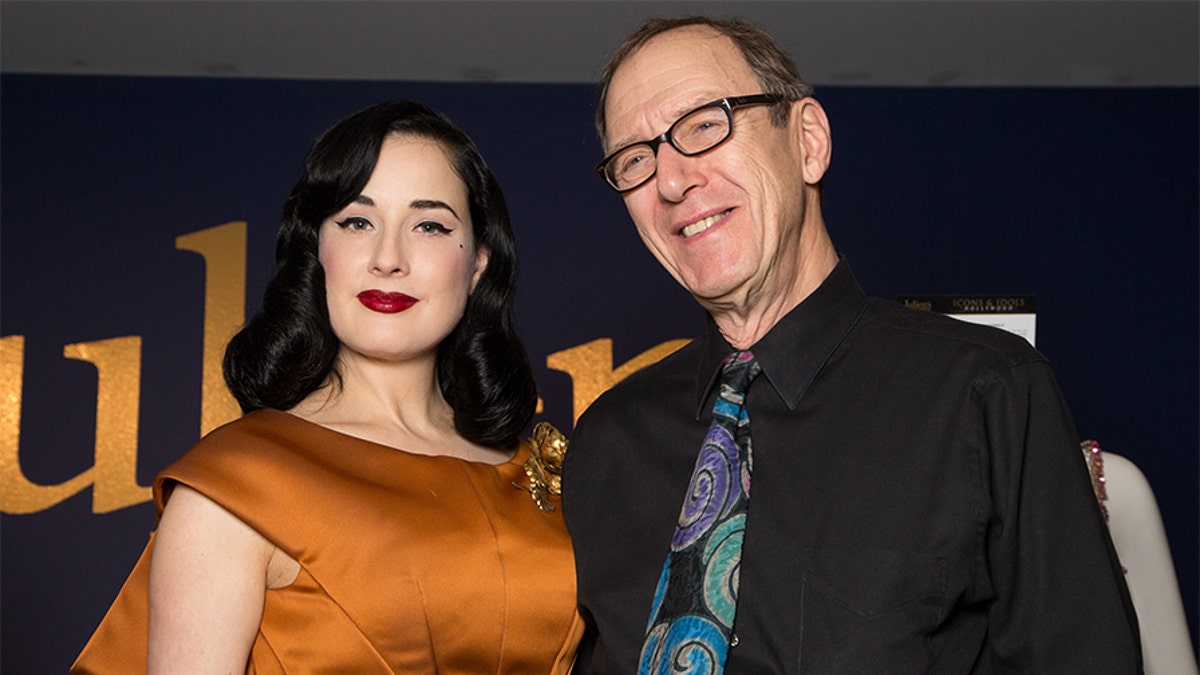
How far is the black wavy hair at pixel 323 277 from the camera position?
6.23ft

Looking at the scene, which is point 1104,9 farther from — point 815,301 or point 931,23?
point 815,301

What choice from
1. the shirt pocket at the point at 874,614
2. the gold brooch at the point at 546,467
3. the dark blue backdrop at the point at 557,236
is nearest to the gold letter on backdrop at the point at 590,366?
the dark blue backdrop at the point at 557,236

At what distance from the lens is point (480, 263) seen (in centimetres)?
210

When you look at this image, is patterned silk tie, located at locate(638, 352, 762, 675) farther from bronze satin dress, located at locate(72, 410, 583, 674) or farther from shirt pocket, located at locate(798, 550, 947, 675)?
bronze satin dress, located at locate(72, 410, 583, 674)

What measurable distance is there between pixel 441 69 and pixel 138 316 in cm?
146

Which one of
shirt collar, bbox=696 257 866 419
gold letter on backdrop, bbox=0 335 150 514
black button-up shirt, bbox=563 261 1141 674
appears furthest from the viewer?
gold letter on backdrop, bbox=0 335 150 514

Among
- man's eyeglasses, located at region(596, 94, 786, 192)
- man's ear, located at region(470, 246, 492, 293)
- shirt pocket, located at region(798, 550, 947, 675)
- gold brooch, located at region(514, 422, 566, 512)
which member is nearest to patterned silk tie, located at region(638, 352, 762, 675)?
shirt pocket, located at region(798, 550, 947, 675)

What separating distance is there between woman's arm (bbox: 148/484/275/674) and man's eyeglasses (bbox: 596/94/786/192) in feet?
2.49

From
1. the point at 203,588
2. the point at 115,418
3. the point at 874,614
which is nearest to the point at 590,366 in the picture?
the point at 115,418

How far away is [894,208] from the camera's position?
4.48 meters

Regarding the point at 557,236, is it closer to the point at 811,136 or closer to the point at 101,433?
the point at 101,433

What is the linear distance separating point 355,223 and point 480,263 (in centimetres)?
29

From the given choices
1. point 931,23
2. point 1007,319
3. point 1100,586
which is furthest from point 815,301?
point 931,23

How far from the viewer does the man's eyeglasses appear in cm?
160
